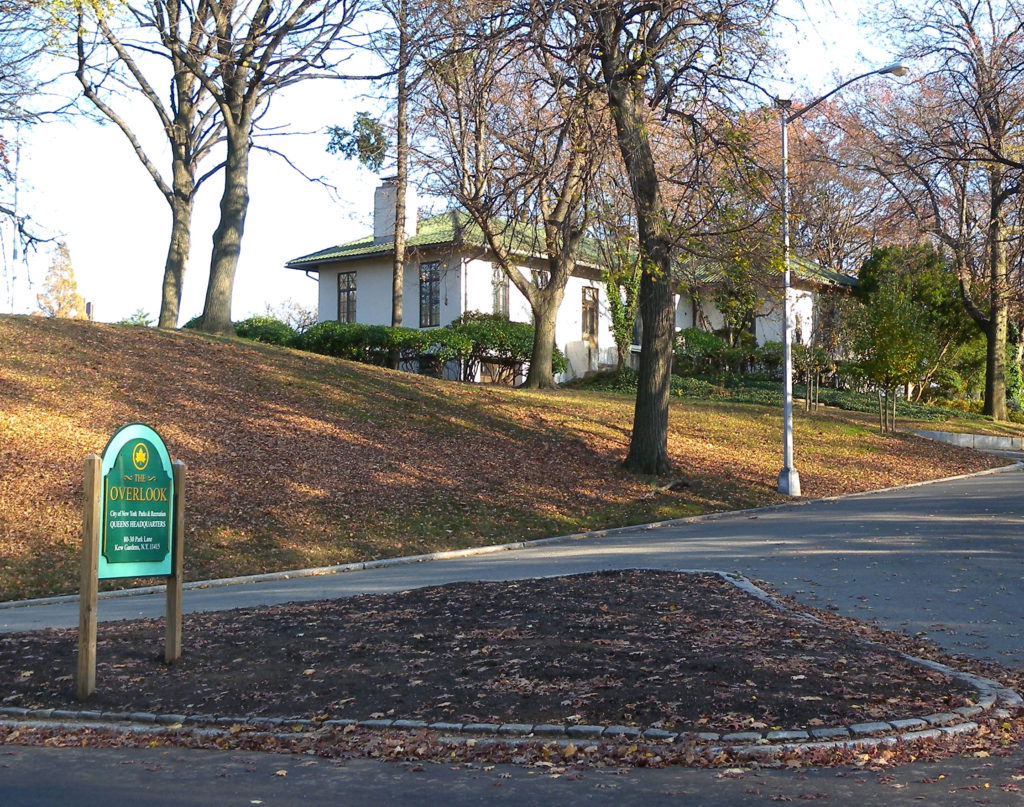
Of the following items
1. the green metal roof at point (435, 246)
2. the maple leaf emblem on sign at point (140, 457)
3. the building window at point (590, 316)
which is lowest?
the maple leaf emblem on sign at point (140, 457)

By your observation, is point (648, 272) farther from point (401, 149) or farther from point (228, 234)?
point (228, 234)

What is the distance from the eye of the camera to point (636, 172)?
20.8m

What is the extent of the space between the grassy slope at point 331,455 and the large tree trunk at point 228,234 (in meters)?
2.28

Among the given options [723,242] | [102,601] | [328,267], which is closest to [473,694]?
[102,601]

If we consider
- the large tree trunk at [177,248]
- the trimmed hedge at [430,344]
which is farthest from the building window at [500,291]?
the large tree trunk at [177,248]

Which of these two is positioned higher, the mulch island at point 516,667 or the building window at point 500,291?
the building window at point 500,291

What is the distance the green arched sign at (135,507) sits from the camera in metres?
7.93

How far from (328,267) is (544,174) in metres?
24.3

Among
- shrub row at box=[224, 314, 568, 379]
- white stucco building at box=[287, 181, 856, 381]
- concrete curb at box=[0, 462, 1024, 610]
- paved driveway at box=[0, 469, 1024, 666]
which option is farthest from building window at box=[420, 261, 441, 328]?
paved driveway at box=[0, 469, 1024, 666]

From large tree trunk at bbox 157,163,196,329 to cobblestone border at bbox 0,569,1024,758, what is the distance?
86.3 feet

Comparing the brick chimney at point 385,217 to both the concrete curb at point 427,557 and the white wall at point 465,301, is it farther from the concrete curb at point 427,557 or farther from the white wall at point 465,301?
the concrete curb at point 427,557

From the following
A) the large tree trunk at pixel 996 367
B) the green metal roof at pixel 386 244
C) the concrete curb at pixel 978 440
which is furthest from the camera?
the large tree trunk at pixel 996 367

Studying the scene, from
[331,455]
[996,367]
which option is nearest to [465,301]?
[331,455]

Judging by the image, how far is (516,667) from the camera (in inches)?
294
